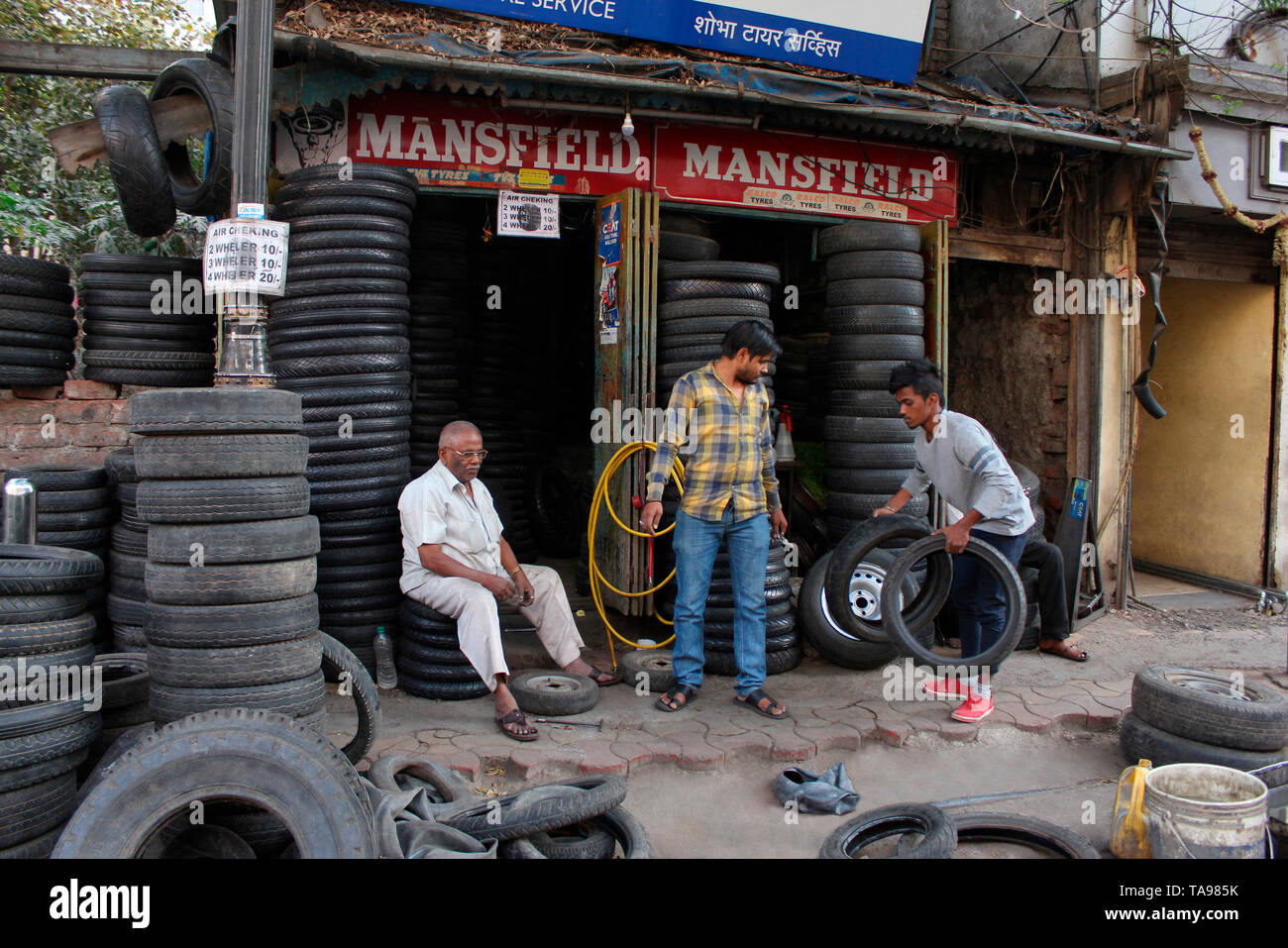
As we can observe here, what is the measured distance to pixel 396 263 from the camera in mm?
5305

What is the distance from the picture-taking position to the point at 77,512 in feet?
15.9

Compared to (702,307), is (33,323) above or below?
below

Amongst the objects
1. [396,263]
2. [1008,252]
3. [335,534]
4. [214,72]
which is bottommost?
[335,534]

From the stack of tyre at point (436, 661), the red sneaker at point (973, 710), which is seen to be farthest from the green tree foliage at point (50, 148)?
the red sneaker at point (973, 710)

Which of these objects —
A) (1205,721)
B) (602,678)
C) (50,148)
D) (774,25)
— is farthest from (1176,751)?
(50,148)

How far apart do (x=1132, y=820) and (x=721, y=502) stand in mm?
2305

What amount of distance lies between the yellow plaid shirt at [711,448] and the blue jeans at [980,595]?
4.19ft

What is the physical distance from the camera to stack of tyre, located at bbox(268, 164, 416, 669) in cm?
510

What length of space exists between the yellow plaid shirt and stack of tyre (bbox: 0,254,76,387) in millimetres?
3693

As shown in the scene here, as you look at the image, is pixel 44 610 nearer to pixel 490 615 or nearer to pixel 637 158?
pixel 490 615

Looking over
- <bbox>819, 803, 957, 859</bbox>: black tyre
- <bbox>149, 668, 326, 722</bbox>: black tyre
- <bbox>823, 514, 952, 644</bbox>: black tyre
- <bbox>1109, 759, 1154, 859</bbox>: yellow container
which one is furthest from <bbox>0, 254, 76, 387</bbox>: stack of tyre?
<bbox>1109, 759, 1154, 859</bbox>: yellow container
